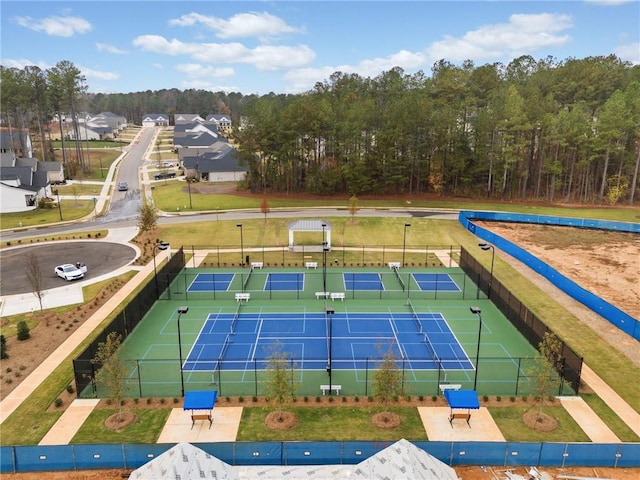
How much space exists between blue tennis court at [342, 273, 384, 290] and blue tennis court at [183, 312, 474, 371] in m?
5.32

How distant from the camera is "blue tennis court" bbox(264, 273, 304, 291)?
37.8 m

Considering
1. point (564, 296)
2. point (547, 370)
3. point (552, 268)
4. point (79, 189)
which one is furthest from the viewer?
point (79, 189)

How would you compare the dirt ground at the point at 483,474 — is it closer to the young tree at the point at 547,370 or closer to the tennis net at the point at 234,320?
the young tree at the point at 547,370

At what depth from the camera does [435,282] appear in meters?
39.2

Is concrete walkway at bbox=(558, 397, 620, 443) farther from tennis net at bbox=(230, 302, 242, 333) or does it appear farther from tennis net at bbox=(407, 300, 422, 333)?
tennis net at bbox=(230, 302, 242, 333)

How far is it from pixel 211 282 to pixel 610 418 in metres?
28.4

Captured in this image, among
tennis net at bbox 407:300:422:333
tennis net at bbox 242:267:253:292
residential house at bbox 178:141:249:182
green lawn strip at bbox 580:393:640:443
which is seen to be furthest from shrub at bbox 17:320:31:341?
residential house at bbox 178:141:249:182

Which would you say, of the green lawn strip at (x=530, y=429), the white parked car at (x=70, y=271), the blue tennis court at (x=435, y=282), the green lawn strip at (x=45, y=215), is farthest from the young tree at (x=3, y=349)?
the green lawn strip at (x=45, y=215)

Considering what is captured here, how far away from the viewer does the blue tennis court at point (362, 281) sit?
3806 cm

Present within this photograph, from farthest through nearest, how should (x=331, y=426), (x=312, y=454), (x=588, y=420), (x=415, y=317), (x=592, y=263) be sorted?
(x=592, y=263) → (x=415, y=317) → (x=588, y=420) → (x=331, y=426) → (x=312, y=454)

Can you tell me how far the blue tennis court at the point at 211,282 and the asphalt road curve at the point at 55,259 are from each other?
795 centimetres

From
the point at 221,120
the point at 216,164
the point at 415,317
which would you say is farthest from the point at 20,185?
the point at 221,120

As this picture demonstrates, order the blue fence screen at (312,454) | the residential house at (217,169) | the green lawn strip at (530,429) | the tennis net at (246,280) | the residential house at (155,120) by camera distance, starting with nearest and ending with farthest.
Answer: the blue fence screen at (312,454), the green lawn strip at (530,429), the tennis net at (246,280), the residential house at (217,169), the residential house at (155,120)

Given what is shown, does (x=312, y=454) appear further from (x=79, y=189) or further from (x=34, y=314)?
(x=79, y=189)
